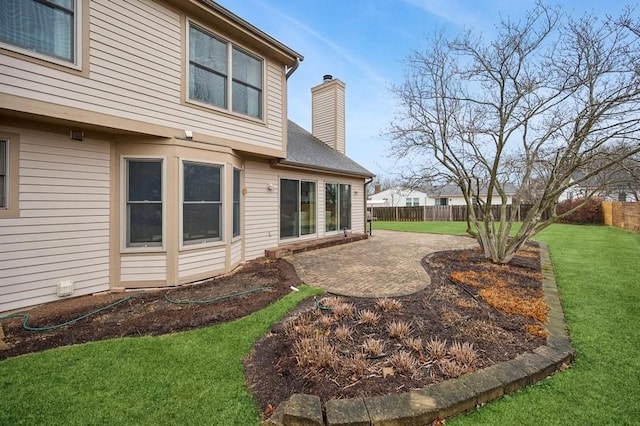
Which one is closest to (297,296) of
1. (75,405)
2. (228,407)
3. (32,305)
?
(228,407)

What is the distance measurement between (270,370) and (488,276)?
527 centimetres

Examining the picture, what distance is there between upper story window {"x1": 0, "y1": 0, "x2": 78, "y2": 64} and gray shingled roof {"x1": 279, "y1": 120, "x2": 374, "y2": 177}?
4.92m

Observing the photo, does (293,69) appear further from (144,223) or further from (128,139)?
(144,223)

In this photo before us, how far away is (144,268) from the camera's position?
18.2 feet

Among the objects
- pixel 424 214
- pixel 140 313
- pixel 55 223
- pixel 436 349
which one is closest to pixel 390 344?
pixel 436 349

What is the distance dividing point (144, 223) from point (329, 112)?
9.99m

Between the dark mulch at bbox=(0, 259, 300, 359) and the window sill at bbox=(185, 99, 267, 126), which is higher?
the window sill at bbox=(185, 99, 267, 126)

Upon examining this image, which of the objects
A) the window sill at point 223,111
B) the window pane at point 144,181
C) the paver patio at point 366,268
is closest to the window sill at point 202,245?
the window pane at point 144,181

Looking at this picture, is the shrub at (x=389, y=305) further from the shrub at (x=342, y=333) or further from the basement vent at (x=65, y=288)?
the basement vent at (x=65, y=288)

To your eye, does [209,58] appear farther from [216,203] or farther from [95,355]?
[95,355]

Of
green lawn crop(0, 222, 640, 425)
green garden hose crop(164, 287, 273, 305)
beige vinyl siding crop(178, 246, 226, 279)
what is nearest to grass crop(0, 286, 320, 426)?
green lawn crop(0, 222, 640, 425)

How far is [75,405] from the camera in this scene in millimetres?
2455

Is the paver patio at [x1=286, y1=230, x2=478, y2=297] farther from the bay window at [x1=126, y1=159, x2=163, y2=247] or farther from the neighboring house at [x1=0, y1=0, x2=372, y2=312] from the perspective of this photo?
the bay window at [x1=126, y1=159, x2=163, y2=247]

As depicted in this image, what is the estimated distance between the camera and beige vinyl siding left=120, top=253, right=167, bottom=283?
18.0ft
